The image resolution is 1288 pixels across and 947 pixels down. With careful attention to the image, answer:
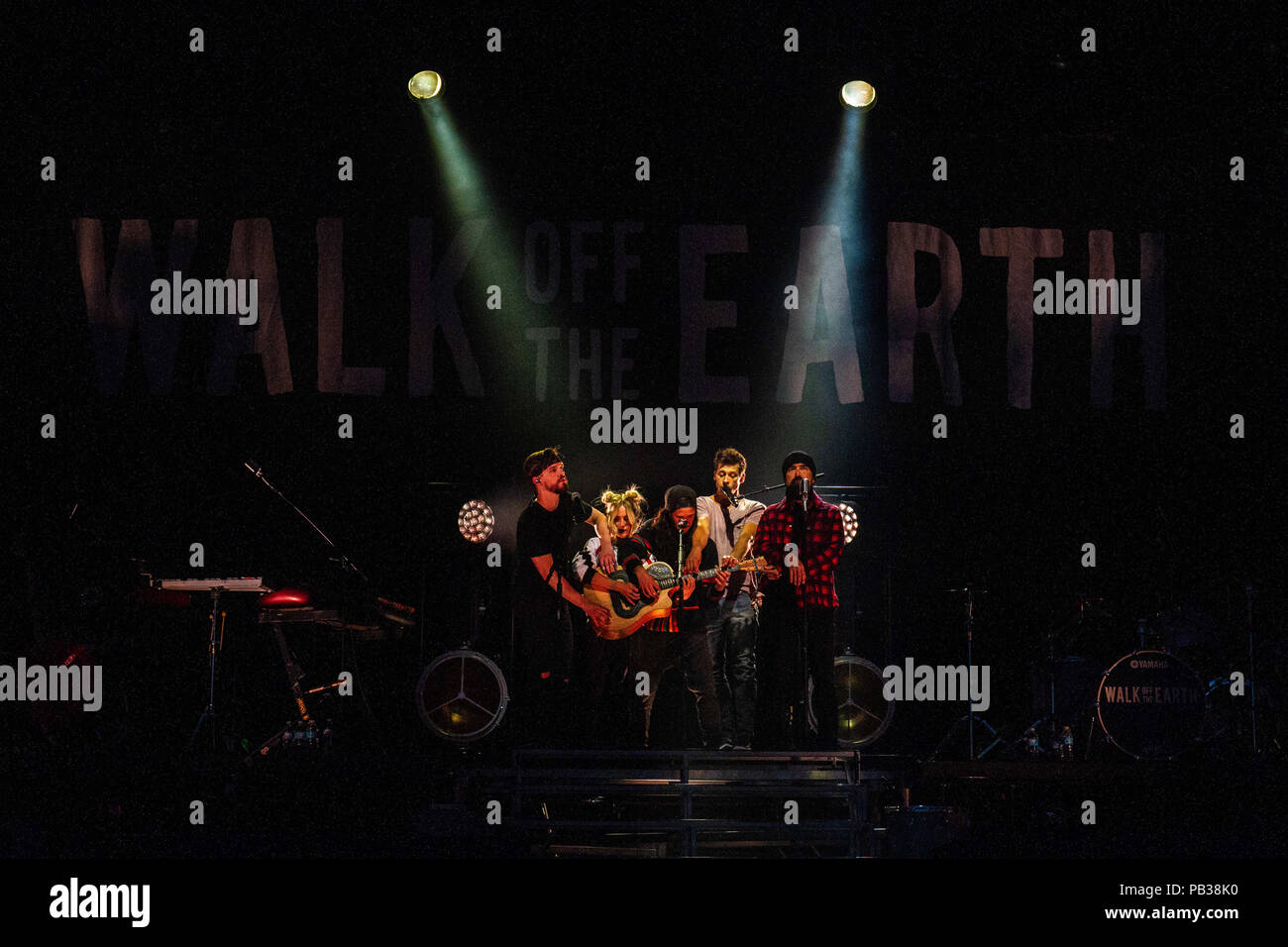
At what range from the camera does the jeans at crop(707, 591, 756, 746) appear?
711 centimetres

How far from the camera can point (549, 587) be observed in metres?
7.33

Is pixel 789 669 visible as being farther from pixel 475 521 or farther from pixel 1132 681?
pixel 475 521

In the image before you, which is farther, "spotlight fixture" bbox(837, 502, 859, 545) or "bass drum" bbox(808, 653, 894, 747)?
"spotlight fixture" bbox(837, 502, 859, 545)

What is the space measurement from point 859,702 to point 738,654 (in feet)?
4.17

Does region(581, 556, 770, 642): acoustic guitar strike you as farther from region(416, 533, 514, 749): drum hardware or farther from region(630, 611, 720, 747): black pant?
region(416, 533, 514, 749): drum hardware

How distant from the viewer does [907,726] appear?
8.52m

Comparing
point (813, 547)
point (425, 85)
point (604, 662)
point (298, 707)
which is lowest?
point (298, 707)

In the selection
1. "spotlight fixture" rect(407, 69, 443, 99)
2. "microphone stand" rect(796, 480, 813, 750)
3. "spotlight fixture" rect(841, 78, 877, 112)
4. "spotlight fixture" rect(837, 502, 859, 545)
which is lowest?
"microphone stand" rect(796, 480, 813, 750)

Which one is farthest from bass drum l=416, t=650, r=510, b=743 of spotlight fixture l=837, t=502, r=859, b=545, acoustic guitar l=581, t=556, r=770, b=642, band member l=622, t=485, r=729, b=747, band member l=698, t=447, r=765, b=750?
spotlight fixture l=837, t=502, r=859, b=545

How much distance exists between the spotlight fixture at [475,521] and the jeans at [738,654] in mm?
1791

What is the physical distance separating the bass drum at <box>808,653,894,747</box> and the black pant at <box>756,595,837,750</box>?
141 cm

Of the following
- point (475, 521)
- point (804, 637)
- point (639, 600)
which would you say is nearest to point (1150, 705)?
point (804, 637)

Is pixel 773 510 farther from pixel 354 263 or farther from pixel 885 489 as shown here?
pixel 354 263
